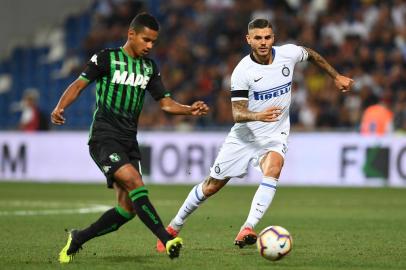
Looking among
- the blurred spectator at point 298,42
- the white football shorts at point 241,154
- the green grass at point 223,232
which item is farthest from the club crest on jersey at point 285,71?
the blurred spectator at point 298,42

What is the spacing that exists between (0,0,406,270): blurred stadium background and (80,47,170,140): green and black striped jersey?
3.35 meters

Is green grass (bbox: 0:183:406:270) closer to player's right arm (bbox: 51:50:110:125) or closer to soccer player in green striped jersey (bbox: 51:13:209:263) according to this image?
soccer player in green striped jersey (bbox: 51:13:209:263)

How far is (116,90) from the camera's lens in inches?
321

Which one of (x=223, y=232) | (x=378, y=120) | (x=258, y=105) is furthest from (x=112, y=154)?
(x=378, y=120)

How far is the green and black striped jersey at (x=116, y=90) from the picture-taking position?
8094 millimetres

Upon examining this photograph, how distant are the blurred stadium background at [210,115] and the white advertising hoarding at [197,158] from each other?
0.03m

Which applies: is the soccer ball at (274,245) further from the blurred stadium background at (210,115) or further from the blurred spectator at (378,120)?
the blurred spectator at (378,120)

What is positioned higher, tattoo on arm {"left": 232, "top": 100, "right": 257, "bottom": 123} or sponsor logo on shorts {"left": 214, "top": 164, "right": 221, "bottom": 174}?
tattoo on arm {"left": 232, "top": 100, "right": 257, "bottom": 123}

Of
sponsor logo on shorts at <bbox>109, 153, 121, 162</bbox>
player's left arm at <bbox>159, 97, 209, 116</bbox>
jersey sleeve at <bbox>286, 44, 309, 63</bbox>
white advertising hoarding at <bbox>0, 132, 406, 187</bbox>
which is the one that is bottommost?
white advertising hoarding at <bbox>0, 132, 406, 187</bbox>

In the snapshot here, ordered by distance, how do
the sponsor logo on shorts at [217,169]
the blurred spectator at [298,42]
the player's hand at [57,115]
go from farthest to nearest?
1. the blurred spectator at [298,42]
2. the sponsor logo on shorts at [217,169]
3. the player's hand at [57,115]

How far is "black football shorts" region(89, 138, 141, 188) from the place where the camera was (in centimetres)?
791

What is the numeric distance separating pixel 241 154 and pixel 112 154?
205 centimetres

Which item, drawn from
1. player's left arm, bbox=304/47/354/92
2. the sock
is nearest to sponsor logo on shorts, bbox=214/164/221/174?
player's left arm, bbox=304/47/354/92

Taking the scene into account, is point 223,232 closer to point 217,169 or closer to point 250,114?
point 217,169
